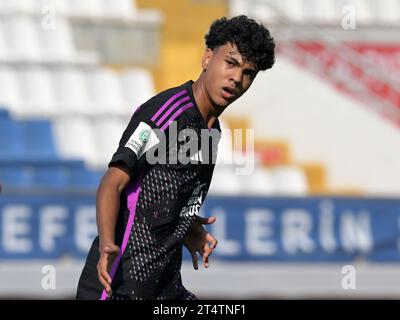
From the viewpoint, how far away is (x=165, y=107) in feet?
14.0

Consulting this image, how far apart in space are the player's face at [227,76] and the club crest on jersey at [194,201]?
0.36 m

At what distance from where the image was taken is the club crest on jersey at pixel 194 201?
446 centimetres

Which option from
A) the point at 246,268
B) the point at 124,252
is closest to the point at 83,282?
the point at 124,252

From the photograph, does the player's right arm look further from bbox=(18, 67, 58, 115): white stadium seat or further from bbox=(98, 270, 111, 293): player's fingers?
bbox=(18, 67, 58, 115): white stadium seat

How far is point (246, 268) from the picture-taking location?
11.4 m

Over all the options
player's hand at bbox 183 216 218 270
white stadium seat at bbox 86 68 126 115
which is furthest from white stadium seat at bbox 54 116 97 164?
player's hand at bbox 183 216 218 270

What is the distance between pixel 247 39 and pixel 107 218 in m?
0.91

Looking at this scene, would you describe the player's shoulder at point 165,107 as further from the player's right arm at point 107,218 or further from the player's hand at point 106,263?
the player's hand at point 106,263

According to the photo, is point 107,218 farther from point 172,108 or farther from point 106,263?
point 172,108

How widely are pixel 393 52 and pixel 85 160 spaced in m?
5.48

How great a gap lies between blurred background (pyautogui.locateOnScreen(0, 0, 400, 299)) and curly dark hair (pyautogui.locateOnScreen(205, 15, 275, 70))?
21.0 feet

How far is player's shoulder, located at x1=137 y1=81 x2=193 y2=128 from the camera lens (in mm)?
4219

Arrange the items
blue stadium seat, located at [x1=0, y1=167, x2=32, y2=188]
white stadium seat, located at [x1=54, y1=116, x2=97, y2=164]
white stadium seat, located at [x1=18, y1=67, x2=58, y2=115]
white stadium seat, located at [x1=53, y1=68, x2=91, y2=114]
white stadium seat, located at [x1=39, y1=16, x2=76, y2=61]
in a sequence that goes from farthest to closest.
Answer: white stadium seat, located at [x1=39, y1=16, x2=76, y2=61]
white stadium seat, located at [x1=53, y1=68, x2=91, y2=114]
white stadium seat, located at [x1=18, y1=67, x2=58, y2=115]
white stadium seat, located at [x1=54, y1=116, x2=97, y2=164]
blue stadium seat, located at [x1=0, y1=167, x2=32, y2=188]

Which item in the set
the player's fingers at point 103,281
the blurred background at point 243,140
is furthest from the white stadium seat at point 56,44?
the player's fingers at point 103,281
